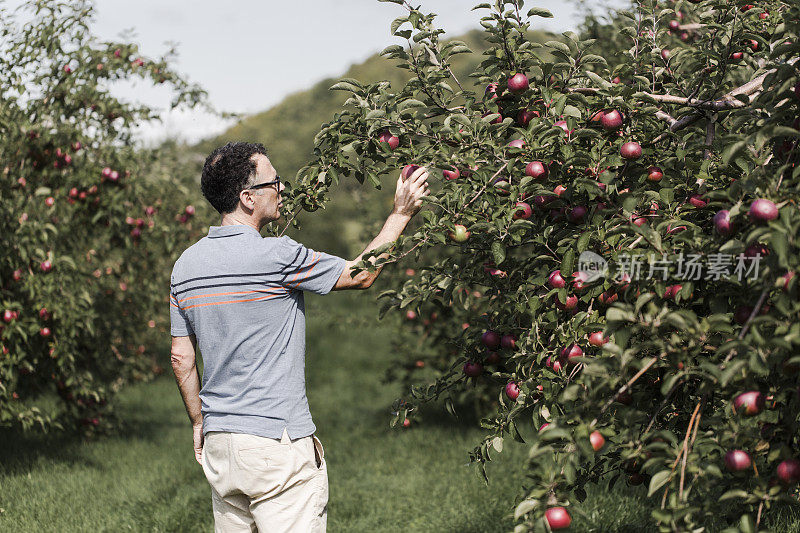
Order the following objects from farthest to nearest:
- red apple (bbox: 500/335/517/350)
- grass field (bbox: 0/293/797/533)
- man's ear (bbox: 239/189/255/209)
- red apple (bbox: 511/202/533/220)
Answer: grass field (bbox: 0/293/797/533) → red apple (bbox: 500/335/517/350) → man's ear (bbox: 239/189/255/209) → red apple (bbox: 511/202/533/220)

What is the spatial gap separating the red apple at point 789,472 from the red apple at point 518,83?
1273 mm

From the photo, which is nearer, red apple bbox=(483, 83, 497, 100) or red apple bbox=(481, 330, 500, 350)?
red apple bbox=(483, 83, 497, 100)

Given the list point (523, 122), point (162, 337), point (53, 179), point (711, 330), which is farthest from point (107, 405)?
point (711, 330)

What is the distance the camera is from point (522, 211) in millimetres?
2254

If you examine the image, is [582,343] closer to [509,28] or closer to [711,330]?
[711,330]

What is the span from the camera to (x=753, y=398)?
1.61 meters

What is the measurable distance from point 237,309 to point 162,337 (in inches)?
283

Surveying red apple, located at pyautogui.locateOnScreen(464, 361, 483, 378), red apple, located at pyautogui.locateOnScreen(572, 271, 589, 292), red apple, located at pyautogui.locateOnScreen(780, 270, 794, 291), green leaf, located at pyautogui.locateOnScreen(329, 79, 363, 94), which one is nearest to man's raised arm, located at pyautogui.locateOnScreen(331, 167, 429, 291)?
green leaf, located at pyautogui.locateOnScreen(329, 79, 363, 94)

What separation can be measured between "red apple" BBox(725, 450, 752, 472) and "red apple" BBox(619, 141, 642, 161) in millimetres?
880

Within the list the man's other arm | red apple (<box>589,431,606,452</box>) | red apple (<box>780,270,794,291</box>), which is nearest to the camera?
red apple (<box>780,270,794,291</box>)

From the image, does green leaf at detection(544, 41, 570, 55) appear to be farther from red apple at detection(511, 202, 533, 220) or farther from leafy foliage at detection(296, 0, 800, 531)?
red apple at detection(511, 202, 533, 220)

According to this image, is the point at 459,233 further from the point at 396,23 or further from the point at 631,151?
the point at 396,23

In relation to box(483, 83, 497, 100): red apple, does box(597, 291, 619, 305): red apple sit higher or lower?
lower

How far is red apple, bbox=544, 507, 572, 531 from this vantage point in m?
1.69
